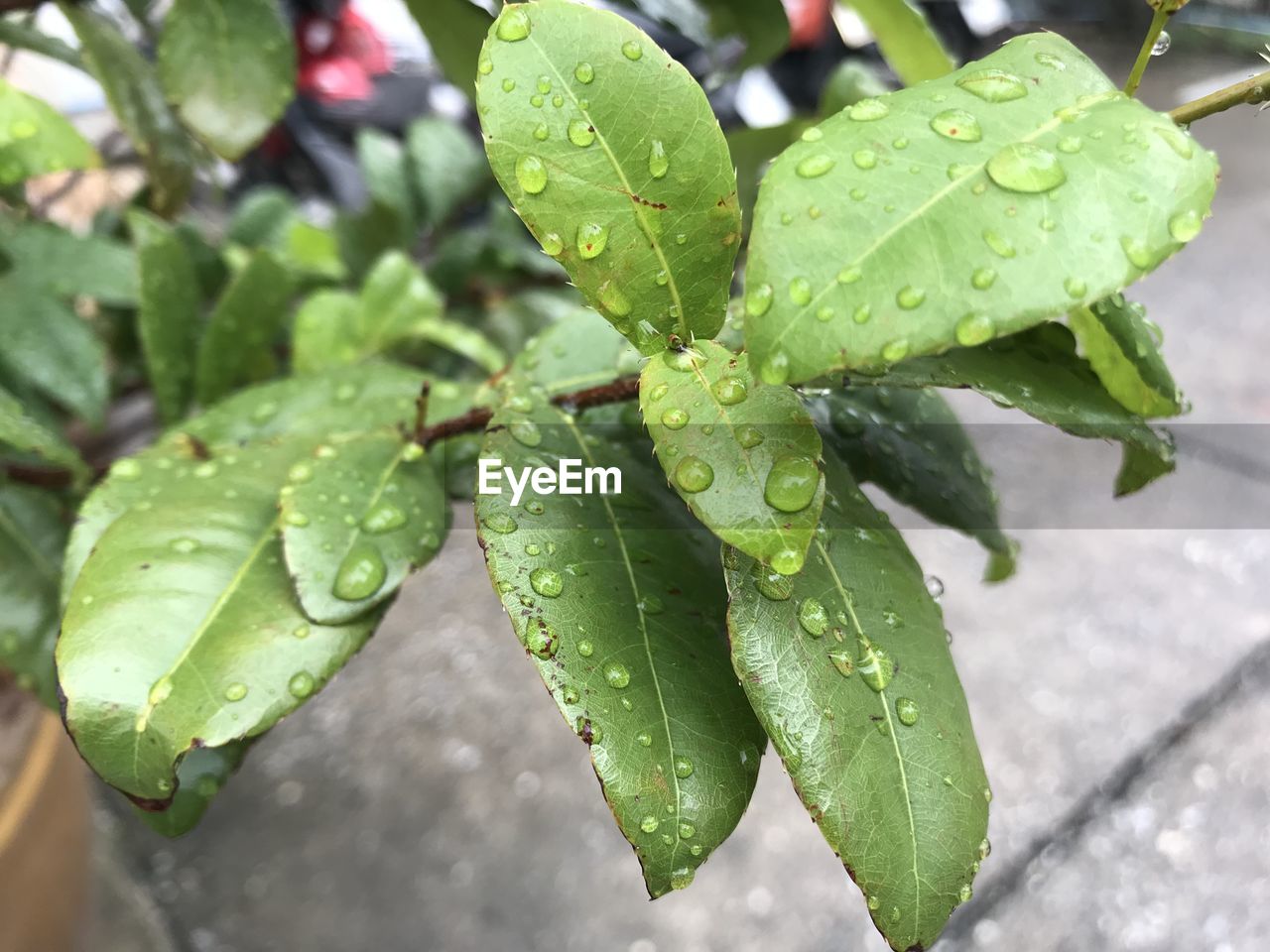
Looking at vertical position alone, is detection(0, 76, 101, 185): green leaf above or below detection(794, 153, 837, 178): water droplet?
below

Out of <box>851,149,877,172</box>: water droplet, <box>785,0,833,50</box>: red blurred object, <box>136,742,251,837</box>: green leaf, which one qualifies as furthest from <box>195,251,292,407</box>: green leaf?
<box>785,0,833,50</box>: red blurred object

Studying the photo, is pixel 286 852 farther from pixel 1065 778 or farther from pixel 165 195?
pixel 1065 778

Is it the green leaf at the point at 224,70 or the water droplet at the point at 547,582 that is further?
the green leaf at the point at 224,70

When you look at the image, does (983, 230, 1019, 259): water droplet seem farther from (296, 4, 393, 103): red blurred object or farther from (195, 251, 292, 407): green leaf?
(296, 4, 393, 103): red blurred object

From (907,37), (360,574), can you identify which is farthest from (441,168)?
(360,574)

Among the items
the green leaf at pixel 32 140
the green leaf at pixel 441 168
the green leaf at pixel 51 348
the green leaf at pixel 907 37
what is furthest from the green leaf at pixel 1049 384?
the green leaf at pixel 441 168

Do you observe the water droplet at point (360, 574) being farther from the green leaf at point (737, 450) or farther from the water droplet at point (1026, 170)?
the water droplet at point (1026, 170)

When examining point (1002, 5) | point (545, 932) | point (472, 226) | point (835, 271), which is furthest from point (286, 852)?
point (1002, 5)

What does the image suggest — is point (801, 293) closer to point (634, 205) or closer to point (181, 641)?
point (634, 205)
